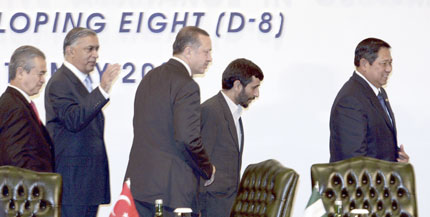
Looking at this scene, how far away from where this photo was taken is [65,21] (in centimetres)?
692

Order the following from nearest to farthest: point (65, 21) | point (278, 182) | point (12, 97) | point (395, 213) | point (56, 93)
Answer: point (278, 182)
point (395, 213)
point (12, 97)
point (56, 93)
point (65, 21)

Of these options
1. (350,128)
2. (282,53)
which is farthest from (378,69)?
(282,53)

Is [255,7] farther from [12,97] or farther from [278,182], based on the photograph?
[278,182]

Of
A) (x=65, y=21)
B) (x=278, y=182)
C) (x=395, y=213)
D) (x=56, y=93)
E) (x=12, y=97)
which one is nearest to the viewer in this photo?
(x=278, y=182)

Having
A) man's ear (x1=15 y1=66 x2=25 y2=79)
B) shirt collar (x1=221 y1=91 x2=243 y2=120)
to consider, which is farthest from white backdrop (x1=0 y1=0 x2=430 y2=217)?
man's ear (x1=15 y1=66 x2=25 y2=79)

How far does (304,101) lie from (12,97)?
116 inches

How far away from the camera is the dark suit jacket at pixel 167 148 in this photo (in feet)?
15.3

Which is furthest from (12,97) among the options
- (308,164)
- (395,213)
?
(308,164)

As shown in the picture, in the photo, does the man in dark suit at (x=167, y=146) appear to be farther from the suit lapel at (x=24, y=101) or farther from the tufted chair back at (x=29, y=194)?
the tufted chair back at (x=29, y=194)

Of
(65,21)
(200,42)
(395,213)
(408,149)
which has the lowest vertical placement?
(395,213)

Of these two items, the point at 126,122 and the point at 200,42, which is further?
the point at 126,122

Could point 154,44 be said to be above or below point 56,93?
above

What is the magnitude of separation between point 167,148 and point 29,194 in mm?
1025

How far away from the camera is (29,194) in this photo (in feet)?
12.7
